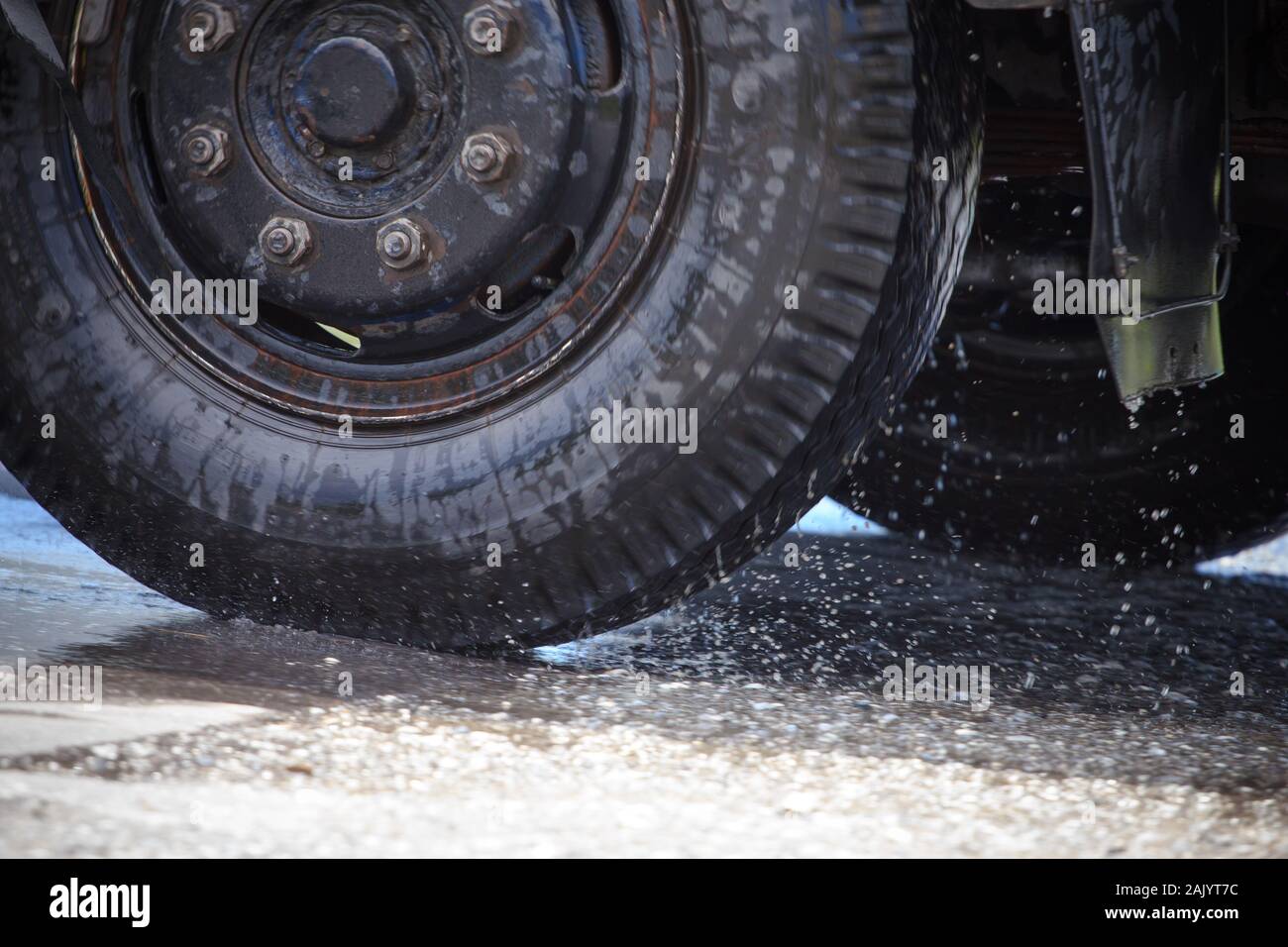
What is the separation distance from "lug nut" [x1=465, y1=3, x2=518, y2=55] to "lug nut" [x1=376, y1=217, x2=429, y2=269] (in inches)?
8.5

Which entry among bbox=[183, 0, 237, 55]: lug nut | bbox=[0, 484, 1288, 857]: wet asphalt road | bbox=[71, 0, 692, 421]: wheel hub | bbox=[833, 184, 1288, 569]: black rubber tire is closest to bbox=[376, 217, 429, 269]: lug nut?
bbox=[71, 0, 692, 421]: wheel hub

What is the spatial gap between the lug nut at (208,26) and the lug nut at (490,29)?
303 mm

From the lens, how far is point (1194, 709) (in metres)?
1.66

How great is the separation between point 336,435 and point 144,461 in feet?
0.81

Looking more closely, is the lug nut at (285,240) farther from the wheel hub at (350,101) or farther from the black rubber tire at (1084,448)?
the black rubber tire at (1084,448)

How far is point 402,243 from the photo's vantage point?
1.64 meters

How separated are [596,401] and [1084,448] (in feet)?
3.93

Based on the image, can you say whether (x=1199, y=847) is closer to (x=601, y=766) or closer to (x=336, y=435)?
(x=601, y=766)

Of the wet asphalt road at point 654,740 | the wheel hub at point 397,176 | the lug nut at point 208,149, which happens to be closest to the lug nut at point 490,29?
the wheel hub at point 397,176

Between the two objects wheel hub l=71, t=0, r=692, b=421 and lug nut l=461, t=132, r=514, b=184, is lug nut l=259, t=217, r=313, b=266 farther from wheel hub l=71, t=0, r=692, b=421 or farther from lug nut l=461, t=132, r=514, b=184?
lug nut l=461, t=132, r=514, b=184

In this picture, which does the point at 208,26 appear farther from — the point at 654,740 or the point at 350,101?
the point at 654,740

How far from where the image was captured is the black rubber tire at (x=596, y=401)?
1.51m

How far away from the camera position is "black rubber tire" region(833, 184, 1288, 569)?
2.31 meters

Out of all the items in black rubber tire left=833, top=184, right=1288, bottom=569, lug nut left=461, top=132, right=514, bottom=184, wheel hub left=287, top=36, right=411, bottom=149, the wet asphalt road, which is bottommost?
the wet asphalt road
